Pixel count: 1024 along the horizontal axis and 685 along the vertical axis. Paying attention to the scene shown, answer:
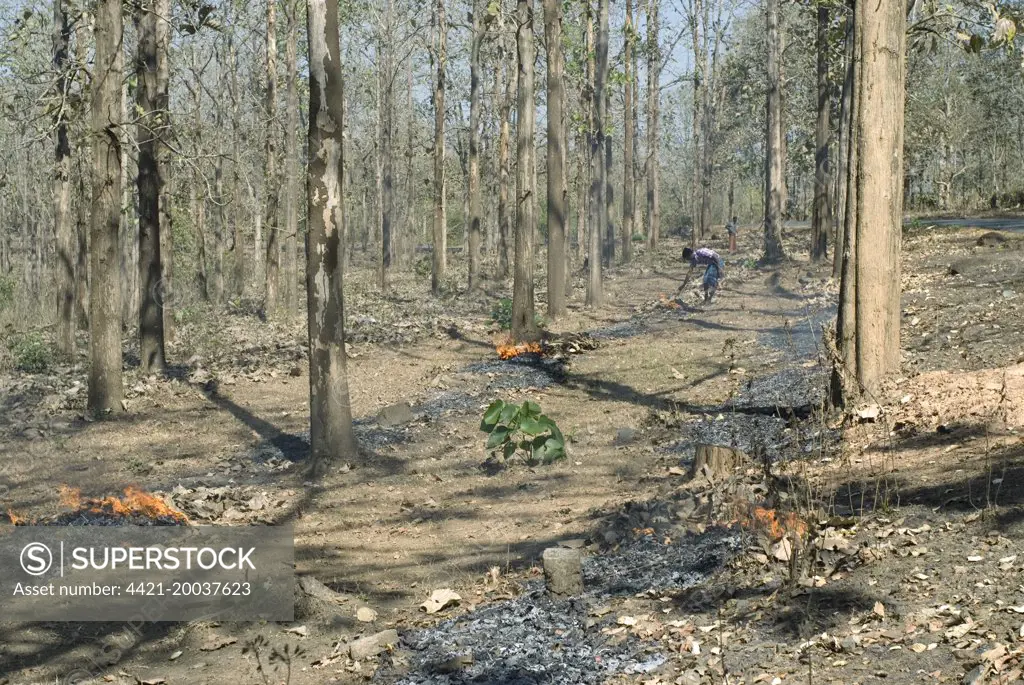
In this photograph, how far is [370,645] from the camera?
6363 millimetres

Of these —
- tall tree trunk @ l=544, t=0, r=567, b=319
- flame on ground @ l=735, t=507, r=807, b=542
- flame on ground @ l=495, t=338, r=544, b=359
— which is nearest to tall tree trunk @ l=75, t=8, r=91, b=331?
flame on ground @ l=495, t=338, r=544, b=359

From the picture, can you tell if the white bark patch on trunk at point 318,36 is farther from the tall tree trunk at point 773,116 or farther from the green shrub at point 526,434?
the tall tree trunk at point 773,116

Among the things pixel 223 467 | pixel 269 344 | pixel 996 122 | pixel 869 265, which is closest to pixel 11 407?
pixel 223 467

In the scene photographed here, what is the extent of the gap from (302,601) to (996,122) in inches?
2092

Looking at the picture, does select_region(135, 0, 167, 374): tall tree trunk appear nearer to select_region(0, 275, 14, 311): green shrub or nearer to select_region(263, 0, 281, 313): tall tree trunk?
select_region(263, 0, 281, 313): tall tree trunk

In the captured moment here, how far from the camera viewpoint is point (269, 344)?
854 inches

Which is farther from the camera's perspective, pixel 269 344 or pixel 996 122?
pixel 996 122

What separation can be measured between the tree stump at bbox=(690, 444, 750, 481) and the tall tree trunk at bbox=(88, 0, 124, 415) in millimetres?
8800

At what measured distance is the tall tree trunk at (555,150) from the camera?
70.6ft

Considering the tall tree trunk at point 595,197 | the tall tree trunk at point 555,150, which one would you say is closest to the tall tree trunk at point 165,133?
the tall tree trunk at point 555,150

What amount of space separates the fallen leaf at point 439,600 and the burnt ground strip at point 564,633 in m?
0.30

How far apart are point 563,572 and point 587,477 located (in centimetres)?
393

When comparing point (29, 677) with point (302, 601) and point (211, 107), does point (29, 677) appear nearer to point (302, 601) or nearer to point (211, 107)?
point (302, 601)

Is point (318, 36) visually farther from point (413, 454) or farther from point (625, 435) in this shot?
point (625, 435)
